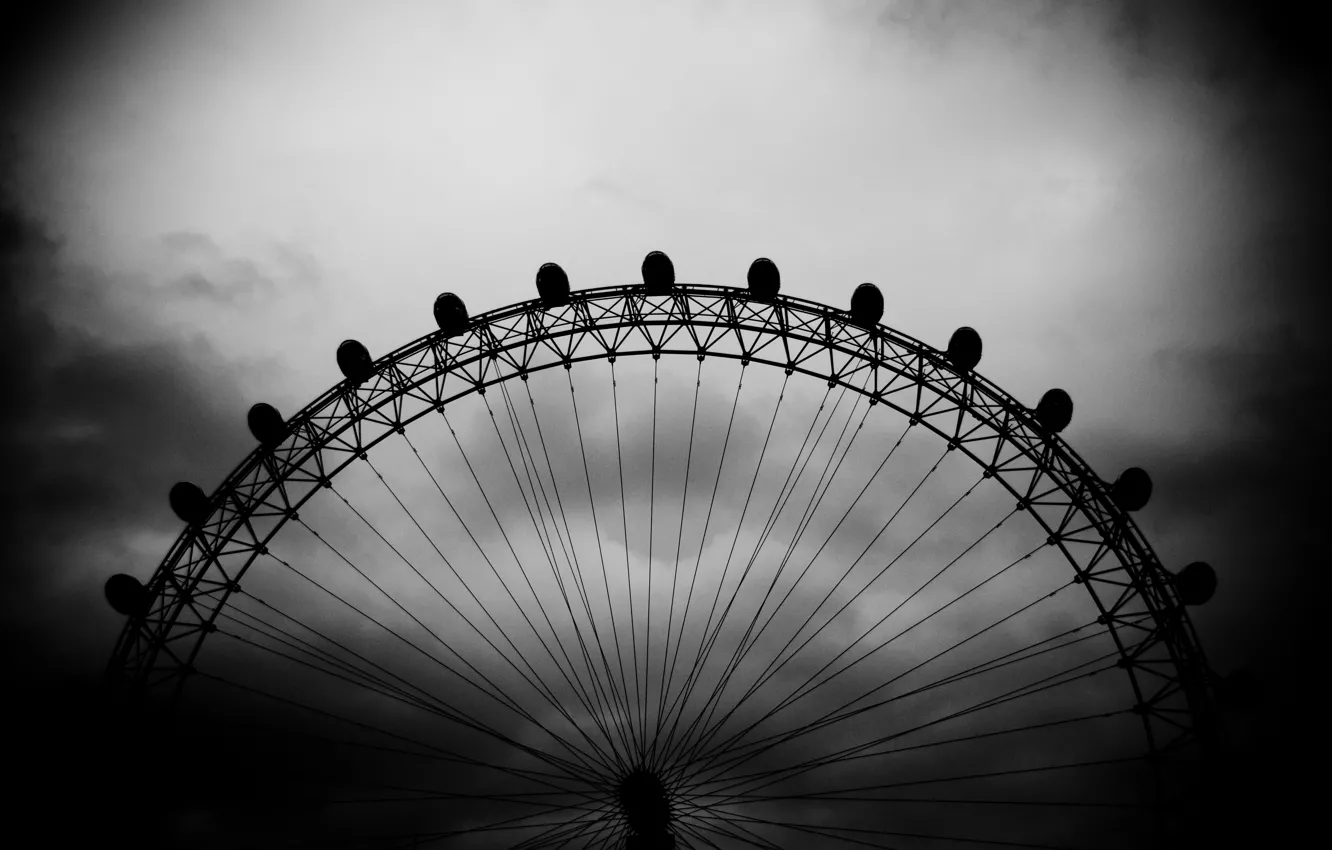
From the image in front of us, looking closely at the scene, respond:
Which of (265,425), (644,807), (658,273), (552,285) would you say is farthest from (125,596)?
(658,273)

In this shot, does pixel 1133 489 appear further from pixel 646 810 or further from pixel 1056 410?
pixel 646 810

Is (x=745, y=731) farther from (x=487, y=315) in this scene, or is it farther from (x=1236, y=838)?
(x=487, y=315)

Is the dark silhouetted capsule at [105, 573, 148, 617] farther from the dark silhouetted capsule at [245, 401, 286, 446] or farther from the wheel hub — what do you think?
the wheel hub

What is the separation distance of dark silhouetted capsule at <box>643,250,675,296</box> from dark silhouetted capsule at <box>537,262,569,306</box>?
6.84 feet

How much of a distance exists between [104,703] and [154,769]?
2.04 metres

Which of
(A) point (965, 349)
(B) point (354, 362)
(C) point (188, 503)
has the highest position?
(A) point (965, 349)

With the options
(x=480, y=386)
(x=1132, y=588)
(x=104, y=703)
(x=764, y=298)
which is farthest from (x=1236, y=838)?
(x=104, y=703)

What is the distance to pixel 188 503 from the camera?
20.5 metres

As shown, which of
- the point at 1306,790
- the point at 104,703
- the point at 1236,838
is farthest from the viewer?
the point at 1306,790

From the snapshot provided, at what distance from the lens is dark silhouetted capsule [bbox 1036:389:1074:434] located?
1998 cm

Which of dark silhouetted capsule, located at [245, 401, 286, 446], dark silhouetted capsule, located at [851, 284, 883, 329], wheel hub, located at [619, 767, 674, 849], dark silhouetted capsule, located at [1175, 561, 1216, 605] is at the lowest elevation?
wheel hub, located at [619, 767, 674, 849]

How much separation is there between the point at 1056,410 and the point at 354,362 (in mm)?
17321

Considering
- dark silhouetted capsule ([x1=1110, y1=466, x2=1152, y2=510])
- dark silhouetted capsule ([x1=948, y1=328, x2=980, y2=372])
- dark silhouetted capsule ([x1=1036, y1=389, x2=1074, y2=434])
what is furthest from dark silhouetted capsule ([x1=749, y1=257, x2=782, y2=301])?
dark silhouetted capsule ([x1=1110, y1=466, x2=1152, y2=510])

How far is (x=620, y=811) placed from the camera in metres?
20.1
